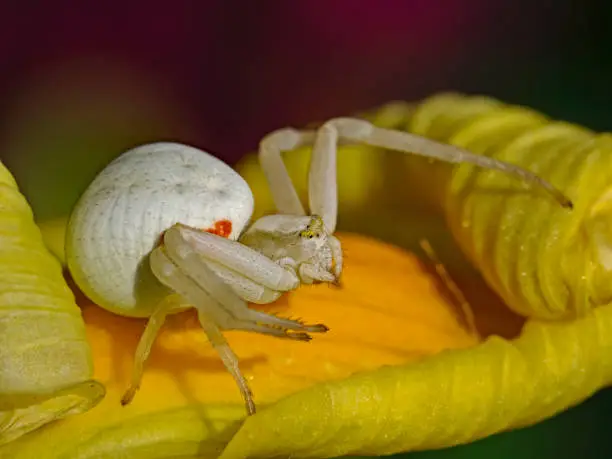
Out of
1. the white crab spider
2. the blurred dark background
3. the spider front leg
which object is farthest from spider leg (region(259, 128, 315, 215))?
the blurred dark background

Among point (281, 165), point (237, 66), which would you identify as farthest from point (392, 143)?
point (237, 66)

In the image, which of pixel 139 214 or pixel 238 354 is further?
pixel 238 354

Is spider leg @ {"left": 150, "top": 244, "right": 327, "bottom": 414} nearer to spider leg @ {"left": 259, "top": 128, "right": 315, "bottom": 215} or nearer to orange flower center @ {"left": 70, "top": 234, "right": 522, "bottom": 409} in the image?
orange flower center @ {"left": 70, "top": 234, "right": 522, "bottom": 409}

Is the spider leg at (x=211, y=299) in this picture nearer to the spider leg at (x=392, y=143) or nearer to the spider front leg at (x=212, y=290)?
the spider front leg at (x=212, y=290)

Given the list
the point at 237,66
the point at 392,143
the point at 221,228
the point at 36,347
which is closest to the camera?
the point at 36,347

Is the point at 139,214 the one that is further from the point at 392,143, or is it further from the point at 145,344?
the point at 392,143

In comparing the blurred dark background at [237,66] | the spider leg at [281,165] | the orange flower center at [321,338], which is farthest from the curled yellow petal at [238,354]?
the blurred dark background at [237,66]
